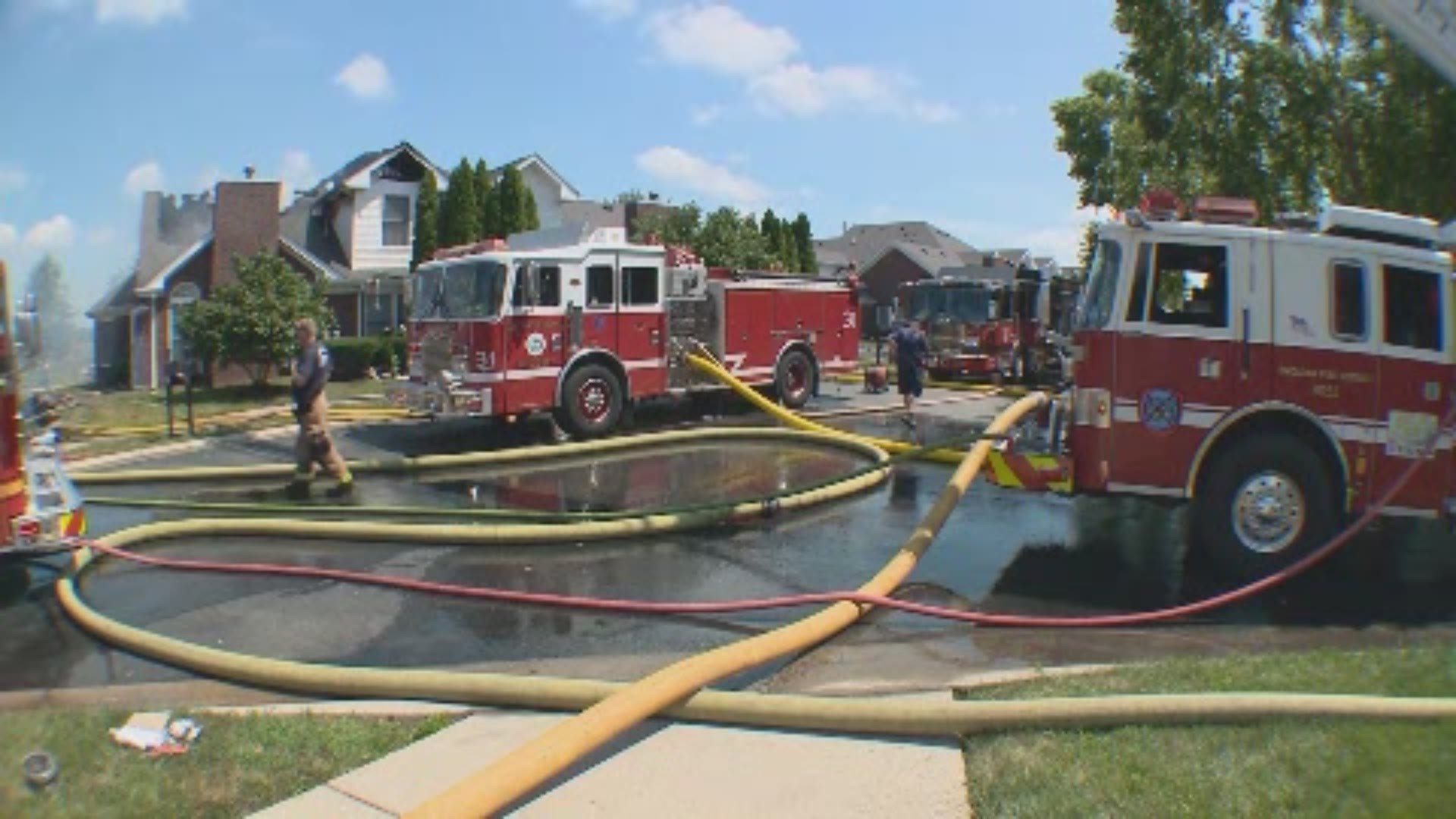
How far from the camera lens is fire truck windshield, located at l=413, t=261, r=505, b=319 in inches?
539

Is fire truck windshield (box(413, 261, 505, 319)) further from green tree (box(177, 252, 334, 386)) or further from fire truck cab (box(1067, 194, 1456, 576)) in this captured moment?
fire truck cab (box(1067, 194, 1456, 576))

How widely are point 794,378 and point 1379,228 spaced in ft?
35.4

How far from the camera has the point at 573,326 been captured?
14367 mm

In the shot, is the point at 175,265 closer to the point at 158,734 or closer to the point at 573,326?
the point at 573,326

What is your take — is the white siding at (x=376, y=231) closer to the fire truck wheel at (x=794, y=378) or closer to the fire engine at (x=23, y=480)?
the fire truck wheel at (x=794, y=378)

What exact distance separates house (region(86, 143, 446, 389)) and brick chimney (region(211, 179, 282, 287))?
0.7 inches

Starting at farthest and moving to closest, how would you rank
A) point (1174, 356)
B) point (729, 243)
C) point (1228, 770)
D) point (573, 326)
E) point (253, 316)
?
point (729, 243) → point (253, 316) → point (573, 326) → point (1174, 356) → point (1228, 770)

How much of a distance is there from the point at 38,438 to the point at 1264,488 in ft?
26.9

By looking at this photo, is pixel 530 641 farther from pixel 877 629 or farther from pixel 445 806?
pixel 445 806

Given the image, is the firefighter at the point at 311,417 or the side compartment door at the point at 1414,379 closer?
the side compartment door at the point at 1414,379

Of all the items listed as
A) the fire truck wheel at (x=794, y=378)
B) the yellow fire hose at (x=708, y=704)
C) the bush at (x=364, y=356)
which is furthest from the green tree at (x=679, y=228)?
the yellow fire hose at (x=708, y=704)

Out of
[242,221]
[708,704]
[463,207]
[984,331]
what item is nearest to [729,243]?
[463,207]

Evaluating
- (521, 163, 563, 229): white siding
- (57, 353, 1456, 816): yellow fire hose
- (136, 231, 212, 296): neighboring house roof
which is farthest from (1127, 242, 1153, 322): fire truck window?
(521, 163, 563, 229): white siding

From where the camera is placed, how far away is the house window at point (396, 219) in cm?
3066
